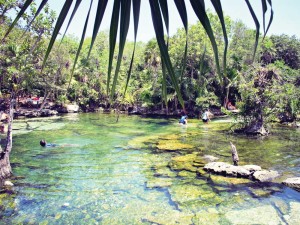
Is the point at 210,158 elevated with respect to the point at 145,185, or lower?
elevated

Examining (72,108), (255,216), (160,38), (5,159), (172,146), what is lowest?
(255,216)

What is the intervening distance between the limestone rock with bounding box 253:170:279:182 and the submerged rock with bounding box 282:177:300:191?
49cm

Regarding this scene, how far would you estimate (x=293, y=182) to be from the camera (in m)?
8.26

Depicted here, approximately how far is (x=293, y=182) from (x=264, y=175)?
0.88m

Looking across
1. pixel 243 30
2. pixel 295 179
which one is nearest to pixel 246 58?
pixel 243 30

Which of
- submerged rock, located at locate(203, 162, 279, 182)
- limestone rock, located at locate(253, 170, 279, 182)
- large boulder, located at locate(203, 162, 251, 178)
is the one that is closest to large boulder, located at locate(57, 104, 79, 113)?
large boulder, located at locate(203, 162, 251, 178)

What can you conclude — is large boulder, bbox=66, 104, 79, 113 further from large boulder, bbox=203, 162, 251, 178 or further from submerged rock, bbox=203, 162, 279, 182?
submerged rock, bbox=203, 162, 279, 182

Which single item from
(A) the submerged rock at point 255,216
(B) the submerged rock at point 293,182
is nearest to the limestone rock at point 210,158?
(B) the submerged rock at point 293,182

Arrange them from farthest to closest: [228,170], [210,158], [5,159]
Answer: [210,158] < [228,170] < [5,159]

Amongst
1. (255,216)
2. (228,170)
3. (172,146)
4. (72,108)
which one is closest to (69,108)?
(72,108)

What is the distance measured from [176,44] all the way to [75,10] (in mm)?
28219

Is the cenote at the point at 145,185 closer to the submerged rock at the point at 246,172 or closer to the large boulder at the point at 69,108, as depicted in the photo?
the submerged rock at the point at 246,172

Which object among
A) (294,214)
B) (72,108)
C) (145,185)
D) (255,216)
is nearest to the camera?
(255,216)

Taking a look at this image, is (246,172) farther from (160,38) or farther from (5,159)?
(160,38)
